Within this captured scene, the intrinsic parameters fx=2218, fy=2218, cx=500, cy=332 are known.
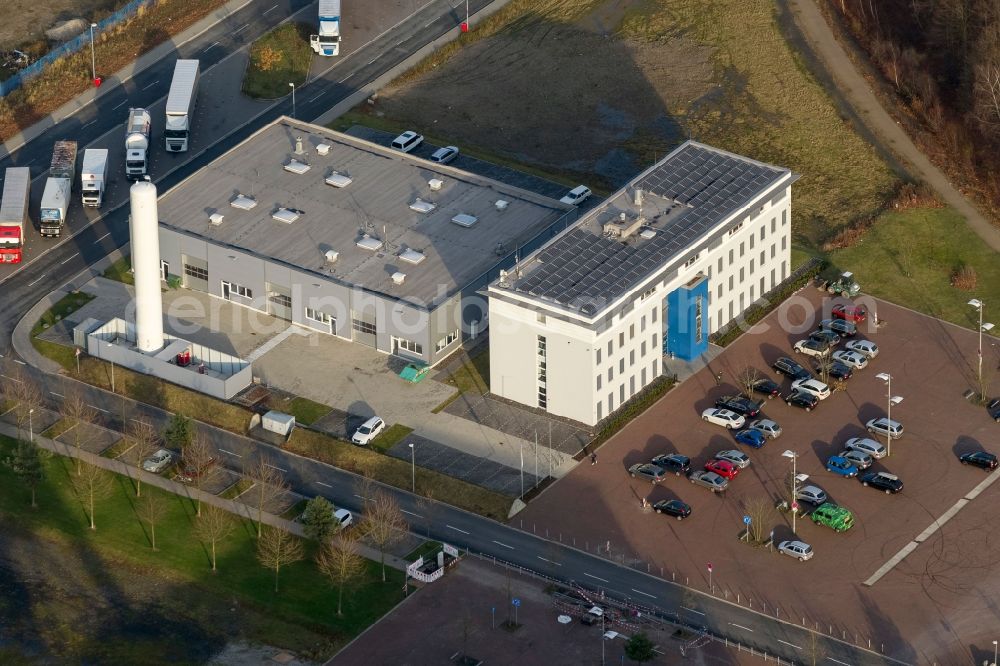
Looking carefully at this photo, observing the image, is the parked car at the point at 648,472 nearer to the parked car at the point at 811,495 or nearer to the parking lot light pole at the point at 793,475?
the parking lot light pole at the point at 793,475

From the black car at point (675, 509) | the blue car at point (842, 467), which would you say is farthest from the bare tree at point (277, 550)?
the blue car at point (842, 467)

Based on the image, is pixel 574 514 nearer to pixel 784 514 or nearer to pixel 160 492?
pixel 784 514

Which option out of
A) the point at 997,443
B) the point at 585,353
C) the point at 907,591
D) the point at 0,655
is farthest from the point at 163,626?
the point at 997,443

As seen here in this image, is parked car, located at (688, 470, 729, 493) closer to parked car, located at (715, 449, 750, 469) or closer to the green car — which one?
parked car, located at (715, 449, 750, 469)

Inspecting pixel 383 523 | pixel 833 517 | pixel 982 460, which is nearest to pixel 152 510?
pixel 383 523

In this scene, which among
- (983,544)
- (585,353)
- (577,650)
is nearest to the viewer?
(577,650)

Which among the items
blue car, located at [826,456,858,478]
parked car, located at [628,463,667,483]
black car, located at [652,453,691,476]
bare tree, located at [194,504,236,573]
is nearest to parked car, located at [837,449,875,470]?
blue car, located at [826,456,858,478]

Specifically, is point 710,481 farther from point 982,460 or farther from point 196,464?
point 196,464
